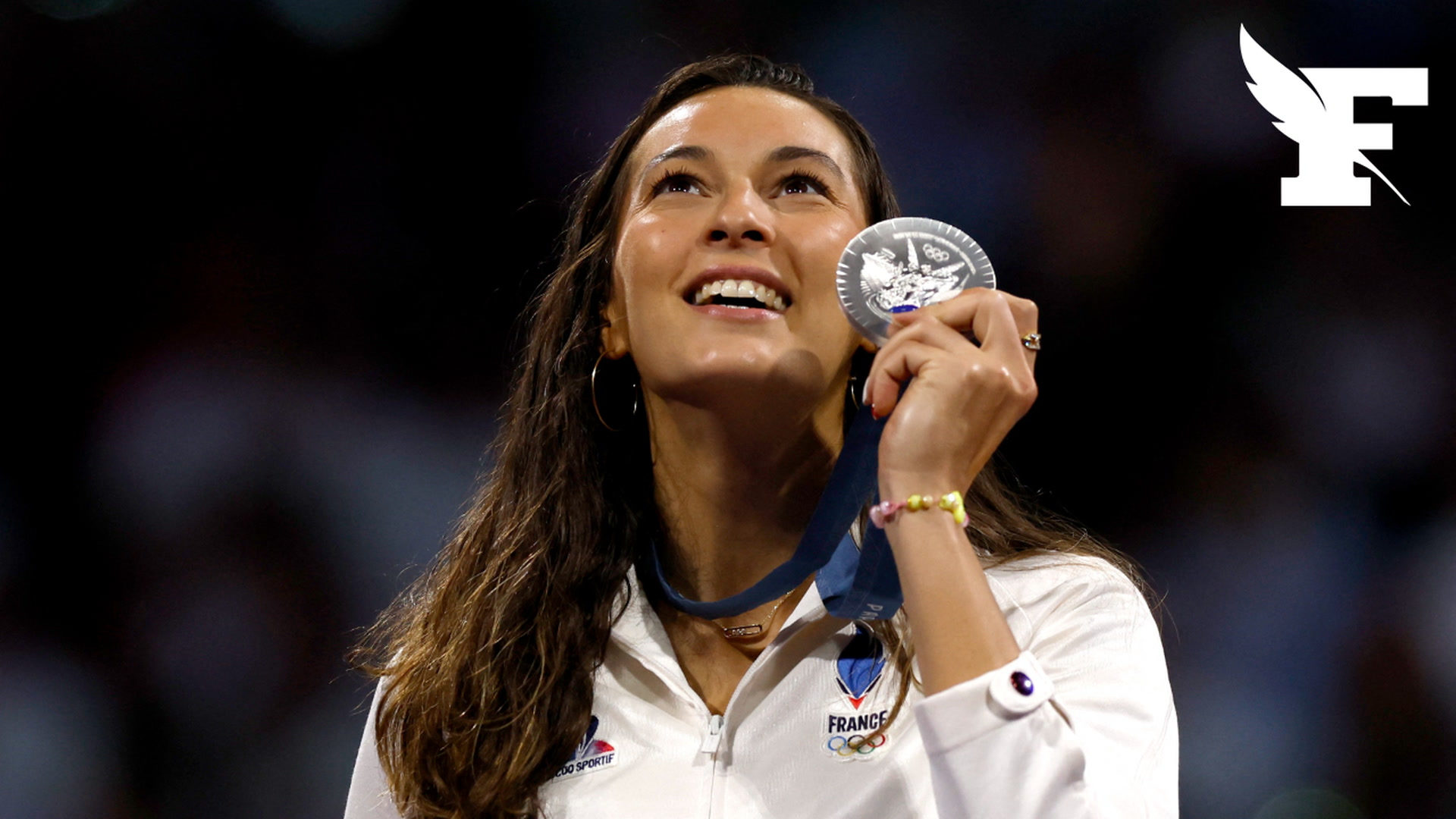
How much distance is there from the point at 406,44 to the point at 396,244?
62 centimetres

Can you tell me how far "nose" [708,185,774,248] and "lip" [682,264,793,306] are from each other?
50 millimetres

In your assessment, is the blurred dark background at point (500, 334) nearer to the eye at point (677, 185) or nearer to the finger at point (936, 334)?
the eye at point (677, 185)

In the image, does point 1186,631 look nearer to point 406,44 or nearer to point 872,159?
point 872,159

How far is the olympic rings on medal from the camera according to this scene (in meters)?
1.90

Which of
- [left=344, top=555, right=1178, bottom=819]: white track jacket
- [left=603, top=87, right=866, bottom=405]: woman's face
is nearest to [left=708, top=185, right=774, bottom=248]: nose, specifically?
[left=603, top=87, right=866, bottom=405]: woman's face

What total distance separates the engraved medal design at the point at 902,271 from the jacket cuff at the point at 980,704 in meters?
0.50

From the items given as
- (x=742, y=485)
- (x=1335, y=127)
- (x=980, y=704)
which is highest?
(x=1335, y=127)

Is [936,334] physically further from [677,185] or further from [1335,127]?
[1335,127]

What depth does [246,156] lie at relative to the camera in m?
3.67

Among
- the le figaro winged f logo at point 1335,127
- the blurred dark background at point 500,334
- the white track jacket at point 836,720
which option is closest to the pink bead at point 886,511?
the white track jacket at point 836,720

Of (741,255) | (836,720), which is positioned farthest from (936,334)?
(836,720)

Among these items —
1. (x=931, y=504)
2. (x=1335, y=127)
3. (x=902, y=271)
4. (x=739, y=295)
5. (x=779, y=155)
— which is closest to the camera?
(x=931, y=504)

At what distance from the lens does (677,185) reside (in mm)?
2307

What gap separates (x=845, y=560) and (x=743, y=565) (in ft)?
1.15
